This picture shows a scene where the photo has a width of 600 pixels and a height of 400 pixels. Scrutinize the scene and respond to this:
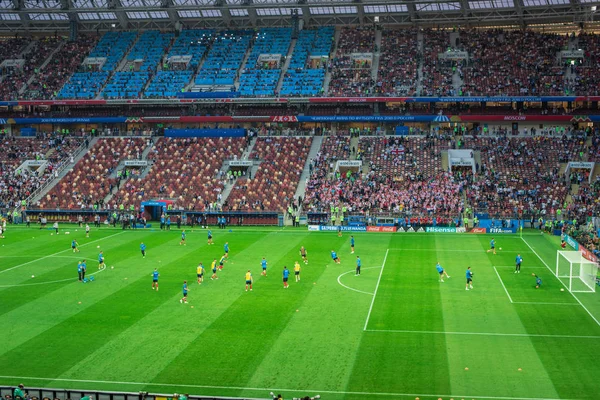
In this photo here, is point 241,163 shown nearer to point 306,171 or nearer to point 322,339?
point 306,171

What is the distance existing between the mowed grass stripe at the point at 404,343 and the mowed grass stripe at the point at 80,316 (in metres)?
11.2

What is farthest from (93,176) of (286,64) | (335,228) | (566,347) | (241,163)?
(566,347)

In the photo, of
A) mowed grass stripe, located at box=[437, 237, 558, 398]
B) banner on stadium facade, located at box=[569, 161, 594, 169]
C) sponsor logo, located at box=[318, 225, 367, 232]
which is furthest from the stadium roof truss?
mowed grass stripe, located at box=[437, 237, 558, 398]

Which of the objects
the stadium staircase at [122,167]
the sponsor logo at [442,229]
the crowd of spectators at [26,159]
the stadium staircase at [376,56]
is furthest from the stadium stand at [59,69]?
the sponsor logo at [442,229]

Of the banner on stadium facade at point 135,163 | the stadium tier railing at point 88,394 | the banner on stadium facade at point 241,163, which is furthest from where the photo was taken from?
the banner on stadium facade at point 135,163

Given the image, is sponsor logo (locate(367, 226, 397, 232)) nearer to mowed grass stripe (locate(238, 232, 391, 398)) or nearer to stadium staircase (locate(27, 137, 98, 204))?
mowed grass stripe (locate(238, 232, 391, 398))

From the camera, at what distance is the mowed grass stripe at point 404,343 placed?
2616 centimetres

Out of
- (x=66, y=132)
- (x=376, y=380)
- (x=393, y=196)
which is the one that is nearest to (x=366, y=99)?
(x=393, y=196)

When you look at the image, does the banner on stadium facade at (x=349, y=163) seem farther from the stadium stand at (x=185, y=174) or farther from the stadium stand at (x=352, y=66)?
the stadium stand at (x=185, y=174)

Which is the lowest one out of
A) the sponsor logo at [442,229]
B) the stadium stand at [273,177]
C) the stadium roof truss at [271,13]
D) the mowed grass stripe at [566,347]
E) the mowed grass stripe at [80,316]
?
the mowed grass stripe at [566,347]

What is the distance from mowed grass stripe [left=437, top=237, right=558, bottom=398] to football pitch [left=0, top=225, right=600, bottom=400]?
0.28 feet

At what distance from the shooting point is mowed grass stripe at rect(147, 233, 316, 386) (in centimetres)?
2733

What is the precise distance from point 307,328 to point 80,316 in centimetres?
1104

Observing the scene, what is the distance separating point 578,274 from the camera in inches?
1662
